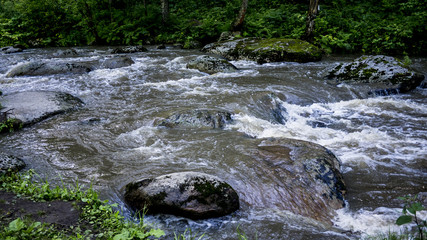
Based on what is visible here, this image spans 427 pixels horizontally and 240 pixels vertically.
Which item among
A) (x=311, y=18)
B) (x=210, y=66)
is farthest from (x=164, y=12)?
(x=210, y=66)

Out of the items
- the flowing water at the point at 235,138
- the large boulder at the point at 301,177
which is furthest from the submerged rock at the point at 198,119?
the large boulder at the point at 301,177

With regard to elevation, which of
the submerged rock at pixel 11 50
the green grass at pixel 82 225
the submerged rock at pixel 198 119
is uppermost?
the submerged rock at pixel 11 50

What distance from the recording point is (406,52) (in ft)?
46.5

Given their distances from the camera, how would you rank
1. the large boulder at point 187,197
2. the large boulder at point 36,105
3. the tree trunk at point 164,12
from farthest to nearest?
the tree trunk at point 164,12
the large boulder at point 36,105
the large boulder at point 187,197

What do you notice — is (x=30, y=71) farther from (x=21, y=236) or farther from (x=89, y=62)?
(x=21, y=236)

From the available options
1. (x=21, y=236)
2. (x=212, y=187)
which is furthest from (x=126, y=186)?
(x=21, y=236)

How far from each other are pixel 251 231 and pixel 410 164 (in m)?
3.42

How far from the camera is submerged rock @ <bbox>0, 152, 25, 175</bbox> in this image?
439cm

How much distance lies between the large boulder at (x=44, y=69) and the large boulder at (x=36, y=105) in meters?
3.41

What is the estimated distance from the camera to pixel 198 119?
6.49 m

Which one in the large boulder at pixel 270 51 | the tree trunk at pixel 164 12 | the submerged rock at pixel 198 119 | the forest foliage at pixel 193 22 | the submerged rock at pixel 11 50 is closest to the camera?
the submerged rock at pixel 198 119

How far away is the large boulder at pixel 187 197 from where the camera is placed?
12.0 ft

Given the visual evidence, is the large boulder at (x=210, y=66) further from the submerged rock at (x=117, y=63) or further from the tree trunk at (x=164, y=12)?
the tree trunk at (x=164, y=12)

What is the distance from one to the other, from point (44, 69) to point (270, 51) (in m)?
9.12
